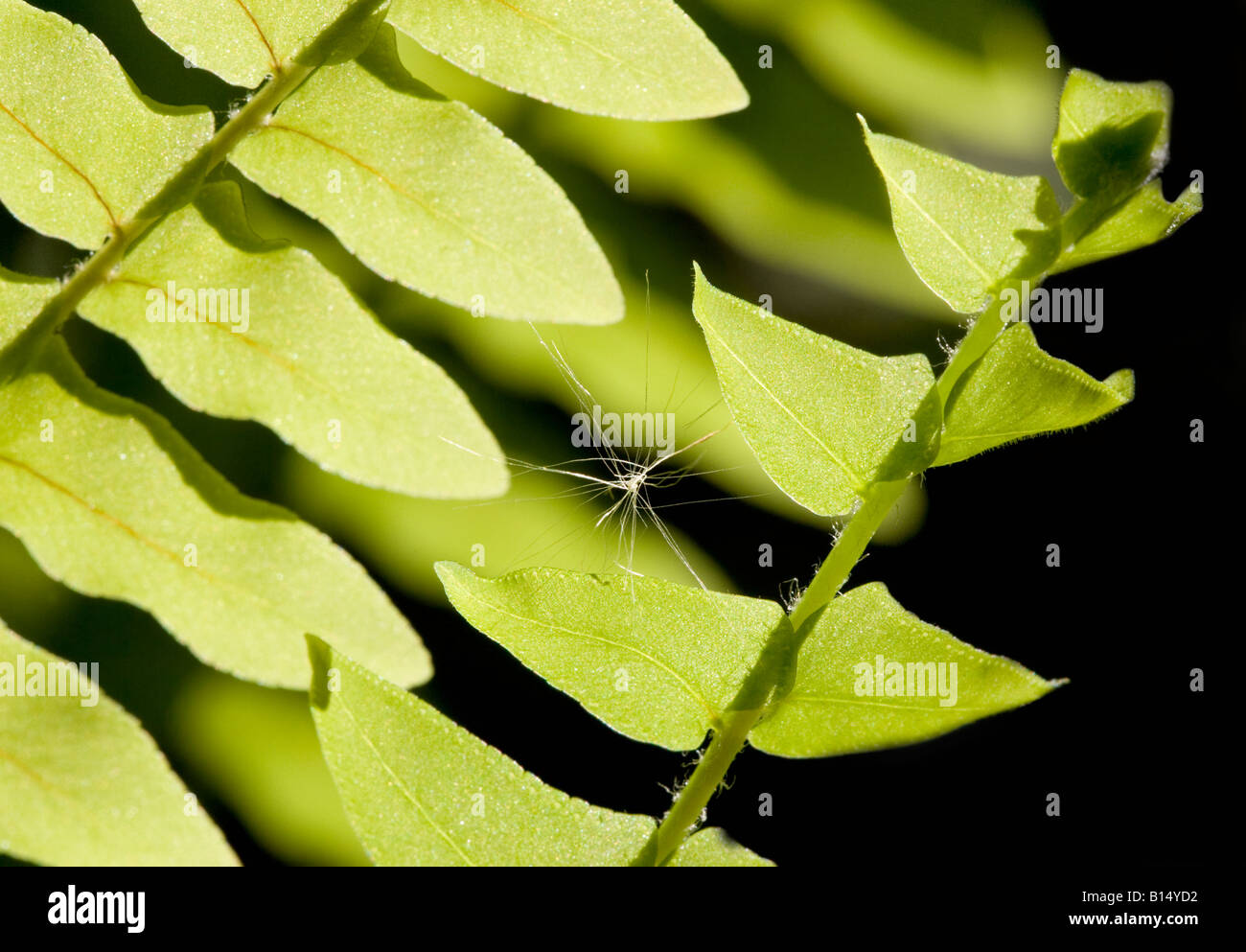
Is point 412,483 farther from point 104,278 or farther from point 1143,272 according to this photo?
point 1143,272

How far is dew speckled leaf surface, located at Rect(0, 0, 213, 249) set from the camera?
0.70 meters

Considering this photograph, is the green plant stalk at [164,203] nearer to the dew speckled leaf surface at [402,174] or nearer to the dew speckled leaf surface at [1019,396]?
the dew speckled leaf surface at [402,174]

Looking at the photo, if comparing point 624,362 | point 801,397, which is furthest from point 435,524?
point 801,397

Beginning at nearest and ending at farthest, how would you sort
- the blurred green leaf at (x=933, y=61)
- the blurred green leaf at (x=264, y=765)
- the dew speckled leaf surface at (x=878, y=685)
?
the dew speckled leaf surface at (x=878, y=685) < the blurred green leaf at (x=264, y=765) < the blurred green leaf at (x=933, y=61)

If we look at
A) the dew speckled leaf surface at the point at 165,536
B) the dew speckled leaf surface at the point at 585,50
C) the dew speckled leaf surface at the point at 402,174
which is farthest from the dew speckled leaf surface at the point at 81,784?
the dew speckled leaf surface at the point at 585,50

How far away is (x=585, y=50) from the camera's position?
0.69 m

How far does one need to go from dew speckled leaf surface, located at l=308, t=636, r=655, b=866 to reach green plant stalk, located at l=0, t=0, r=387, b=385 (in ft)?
1.13

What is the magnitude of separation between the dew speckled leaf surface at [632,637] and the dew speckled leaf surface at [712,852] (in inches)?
2.4

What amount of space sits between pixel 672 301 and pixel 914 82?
531mm


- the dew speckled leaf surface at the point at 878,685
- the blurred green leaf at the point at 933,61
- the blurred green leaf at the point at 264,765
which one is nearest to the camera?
the dew speckled leaf surface at the point at 878,685

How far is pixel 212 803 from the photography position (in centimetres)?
138

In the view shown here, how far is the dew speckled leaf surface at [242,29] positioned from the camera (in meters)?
0.69

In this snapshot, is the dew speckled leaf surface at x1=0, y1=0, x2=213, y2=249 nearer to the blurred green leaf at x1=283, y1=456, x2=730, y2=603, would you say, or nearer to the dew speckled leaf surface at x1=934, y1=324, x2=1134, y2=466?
the dew speckled leaf surface at x1=934, y1=324, x2=1134, y2=466

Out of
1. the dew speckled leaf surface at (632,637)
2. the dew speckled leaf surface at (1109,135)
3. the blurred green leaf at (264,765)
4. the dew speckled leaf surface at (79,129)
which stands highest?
the dew speckled leaf surface at (79,129)
